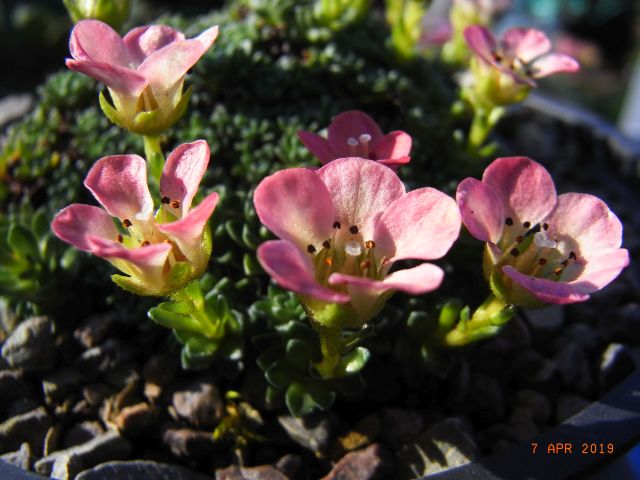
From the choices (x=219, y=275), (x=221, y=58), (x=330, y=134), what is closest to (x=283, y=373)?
(x=219, y=275)

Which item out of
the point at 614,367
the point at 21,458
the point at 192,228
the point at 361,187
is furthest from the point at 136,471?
the point at 614,367

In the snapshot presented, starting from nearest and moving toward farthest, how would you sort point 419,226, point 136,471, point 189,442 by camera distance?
point 419,226, point 136,471, point 189,442

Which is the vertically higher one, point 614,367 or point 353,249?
point 353,249

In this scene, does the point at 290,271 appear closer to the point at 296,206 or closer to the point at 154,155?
the point at 296,206

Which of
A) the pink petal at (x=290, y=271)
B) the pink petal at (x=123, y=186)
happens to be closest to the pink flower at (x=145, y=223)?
the pink petal at (x=123, y=186)

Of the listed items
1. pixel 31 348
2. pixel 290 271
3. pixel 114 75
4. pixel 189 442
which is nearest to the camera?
pixel 290 271

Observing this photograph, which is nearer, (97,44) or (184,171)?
(184,171)
